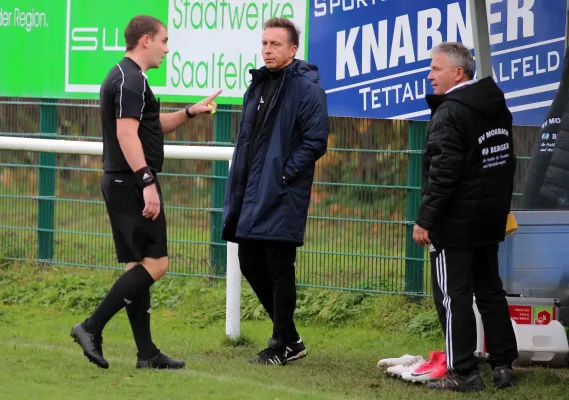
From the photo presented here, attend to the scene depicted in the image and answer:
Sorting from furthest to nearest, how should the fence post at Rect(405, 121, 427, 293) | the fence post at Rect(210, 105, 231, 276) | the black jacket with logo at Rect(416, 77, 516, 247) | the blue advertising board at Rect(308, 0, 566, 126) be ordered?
the fence post at Rect(210, 105, 231, 276), the fence post at Rect(405, 121, 427, 293), the blue advertising board at Rect(308, 0, 566, 126), the black jacket with logo at Rect(416, 77, 516, 247)

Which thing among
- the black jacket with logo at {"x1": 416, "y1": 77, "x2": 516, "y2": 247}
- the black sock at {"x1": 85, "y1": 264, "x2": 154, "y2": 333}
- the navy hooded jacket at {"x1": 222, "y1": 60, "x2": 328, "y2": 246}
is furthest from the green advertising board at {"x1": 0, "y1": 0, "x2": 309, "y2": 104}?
the black sock at {"x1": 85, "y1": 264, "x2": 154, "y2": 333}

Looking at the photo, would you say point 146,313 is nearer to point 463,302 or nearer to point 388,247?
point 463,302

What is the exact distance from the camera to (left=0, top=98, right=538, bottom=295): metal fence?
383 inches

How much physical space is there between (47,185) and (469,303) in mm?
5470

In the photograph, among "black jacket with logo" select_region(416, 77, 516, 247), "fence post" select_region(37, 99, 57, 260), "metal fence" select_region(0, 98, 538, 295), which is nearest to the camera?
"black jacket with logo" select_region(416, 77, 516, 247)

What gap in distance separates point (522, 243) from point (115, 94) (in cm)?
267

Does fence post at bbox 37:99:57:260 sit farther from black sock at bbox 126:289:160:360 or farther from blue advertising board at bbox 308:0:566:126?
black sock at bbox 126:289:160:360

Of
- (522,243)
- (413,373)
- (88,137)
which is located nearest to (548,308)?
(522,243)

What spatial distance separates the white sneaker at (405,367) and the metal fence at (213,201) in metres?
2.09

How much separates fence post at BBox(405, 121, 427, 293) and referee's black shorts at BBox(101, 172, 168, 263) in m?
3.09

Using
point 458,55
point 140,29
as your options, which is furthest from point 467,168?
point 140,29

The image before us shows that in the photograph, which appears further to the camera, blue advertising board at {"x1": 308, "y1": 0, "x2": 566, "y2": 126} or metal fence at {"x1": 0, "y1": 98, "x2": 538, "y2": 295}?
metal fence at {"x1": 0, "y1": 98, "x2": 538, "y2": 295}

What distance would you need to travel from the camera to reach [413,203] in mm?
9656

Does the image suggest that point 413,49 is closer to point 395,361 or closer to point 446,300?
point 395,361
